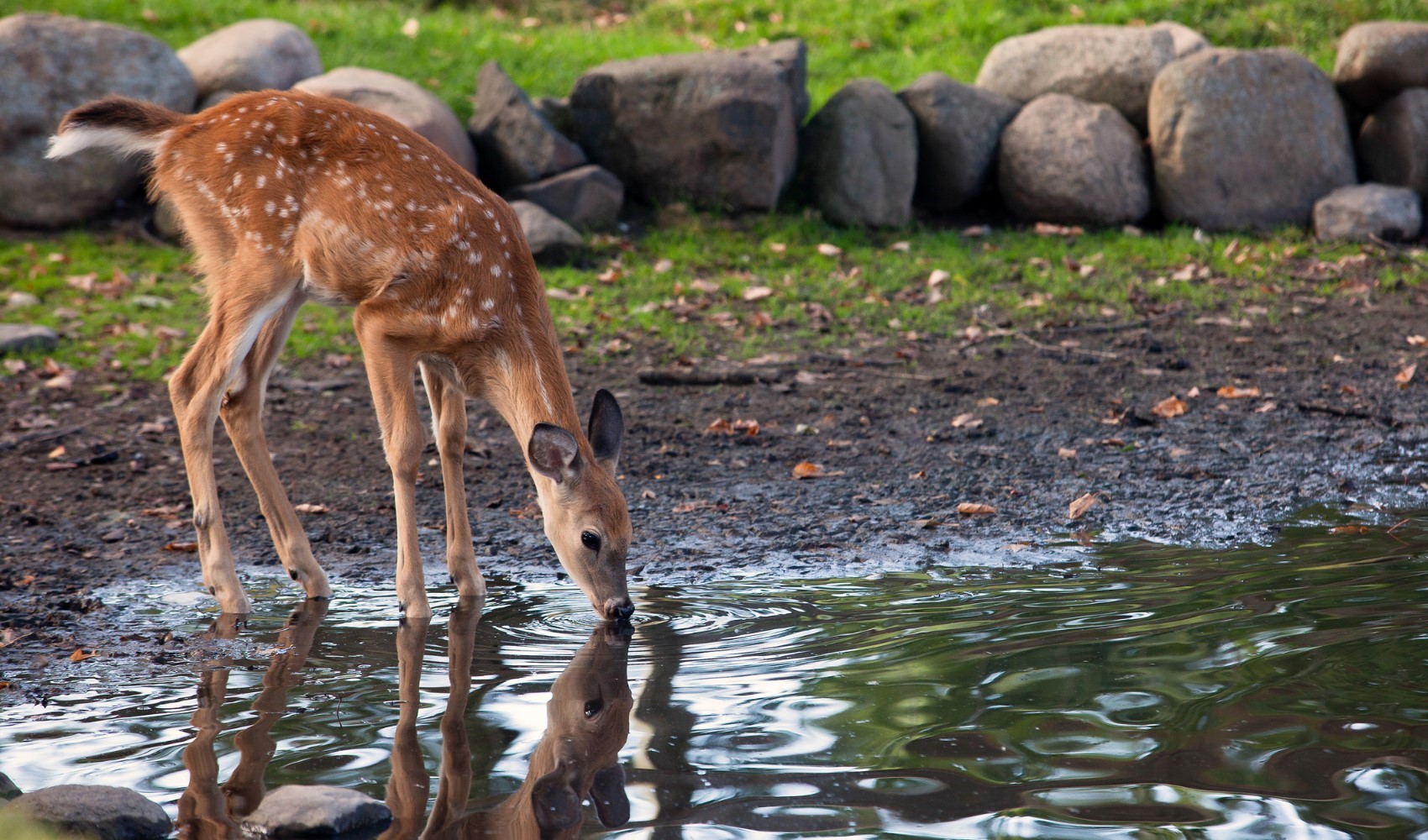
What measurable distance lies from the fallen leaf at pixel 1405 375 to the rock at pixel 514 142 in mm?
6497

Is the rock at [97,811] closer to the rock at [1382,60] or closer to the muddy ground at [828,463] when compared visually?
the muddy ground at [828,463]

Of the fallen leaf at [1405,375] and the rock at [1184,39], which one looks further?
the rock at [1184,39]

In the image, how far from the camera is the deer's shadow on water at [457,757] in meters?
3.08

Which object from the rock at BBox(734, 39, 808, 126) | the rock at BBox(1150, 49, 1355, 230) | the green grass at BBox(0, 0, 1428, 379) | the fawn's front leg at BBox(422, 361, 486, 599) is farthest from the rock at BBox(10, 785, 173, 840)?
the rock at BBox(1150, 49, 1355, 230)

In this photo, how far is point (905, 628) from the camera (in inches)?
174

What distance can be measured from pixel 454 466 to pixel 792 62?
23.6ft

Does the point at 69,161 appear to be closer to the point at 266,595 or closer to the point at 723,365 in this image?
the point at 723,365

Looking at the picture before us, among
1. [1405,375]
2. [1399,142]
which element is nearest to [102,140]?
[1405,375]

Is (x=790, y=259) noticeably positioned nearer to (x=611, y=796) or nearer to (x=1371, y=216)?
(x=1371, y=216)

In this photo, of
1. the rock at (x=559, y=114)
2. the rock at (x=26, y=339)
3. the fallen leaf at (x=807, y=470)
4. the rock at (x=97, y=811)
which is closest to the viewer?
the rock at (x=97, y=811)

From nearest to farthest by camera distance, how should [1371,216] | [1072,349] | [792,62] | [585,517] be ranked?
1. [585,517]
2. [1072,349]
3. [1371,216]
4. [792,62]

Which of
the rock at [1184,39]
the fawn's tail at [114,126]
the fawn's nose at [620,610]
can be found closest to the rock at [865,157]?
the rock at [1184,39]

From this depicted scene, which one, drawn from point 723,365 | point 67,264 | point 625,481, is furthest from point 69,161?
point 625,481

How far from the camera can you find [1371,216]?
35.7ft
